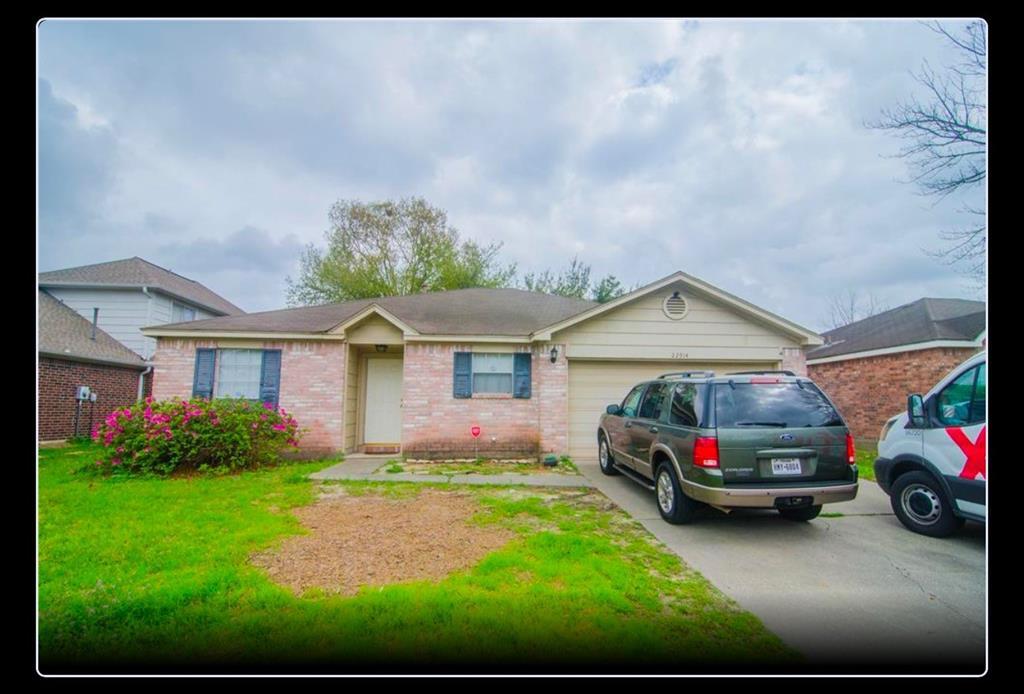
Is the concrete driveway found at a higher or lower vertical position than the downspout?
lower

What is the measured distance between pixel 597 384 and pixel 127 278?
17.2 m

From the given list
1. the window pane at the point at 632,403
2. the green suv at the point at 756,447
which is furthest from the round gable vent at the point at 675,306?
the green suv at the point at 756,447

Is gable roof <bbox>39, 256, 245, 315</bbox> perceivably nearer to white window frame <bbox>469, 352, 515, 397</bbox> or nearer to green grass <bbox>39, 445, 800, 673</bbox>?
white window frame <bbox>469, 352, 515, 397</bbox>

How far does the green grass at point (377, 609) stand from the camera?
2535 mm

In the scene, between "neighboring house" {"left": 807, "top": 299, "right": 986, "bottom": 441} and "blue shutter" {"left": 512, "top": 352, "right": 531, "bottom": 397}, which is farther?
"neighboring house" {"left": 807, "top": 299, "right": 986, "bottom": 441}

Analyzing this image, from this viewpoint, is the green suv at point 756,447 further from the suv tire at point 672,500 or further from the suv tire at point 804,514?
the suv tire at point 804,514

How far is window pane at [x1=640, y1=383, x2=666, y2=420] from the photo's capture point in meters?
5.54

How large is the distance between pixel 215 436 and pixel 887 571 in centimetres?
974

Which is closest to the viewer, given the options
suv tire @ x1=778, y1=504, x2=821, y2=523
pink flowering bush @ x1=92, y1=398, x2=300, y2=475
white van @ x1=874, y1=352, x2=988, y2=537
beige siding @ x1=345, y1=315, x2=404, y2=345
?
white van @ x1=874, y1=352, x2=988, y2=537

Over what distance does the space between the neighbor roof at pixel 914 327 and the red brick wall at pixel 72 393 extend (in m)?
21.2

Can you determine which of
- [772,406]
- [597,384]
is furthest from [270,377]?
[772,406]

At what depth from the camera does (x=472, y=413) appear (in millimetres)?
9320

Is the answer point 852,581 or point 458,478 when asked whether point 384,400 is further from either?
point 852,581

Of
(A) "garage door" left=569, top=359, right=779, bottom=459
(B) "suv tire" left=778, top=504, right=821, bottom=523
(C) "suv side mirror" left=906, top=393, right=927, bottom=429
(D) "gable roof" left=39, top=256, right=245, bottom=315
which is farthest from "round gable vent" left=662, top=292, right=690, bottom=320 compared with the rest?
(D) "gable roof" left=39, top=256, right=245, bottom=315
